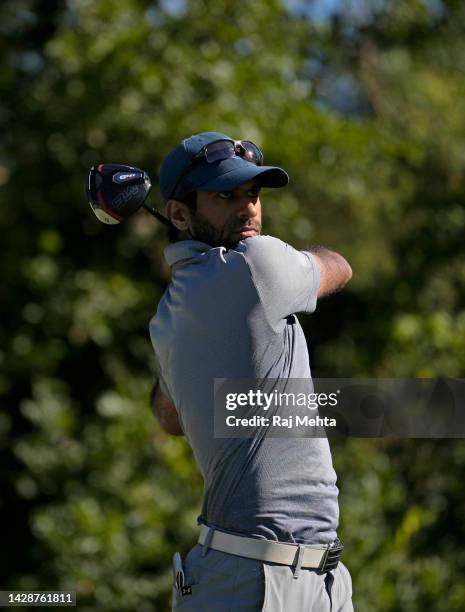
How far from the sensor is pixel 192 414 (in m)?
2.63

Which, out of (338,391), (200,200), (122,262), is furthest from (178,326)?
(122,262)

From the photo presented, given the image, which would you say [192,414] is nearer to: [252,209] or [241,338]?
[241,338]

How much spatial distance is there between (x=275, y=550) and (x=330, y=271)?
2.45ft

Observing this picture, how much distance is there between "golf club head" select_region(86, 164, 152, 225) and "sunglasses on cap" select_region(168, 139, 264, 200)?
109mm

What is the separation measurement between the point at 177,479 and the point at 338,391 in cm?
155

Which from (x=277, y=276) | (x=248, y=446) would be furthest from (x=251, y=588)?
(x=277, y=276)

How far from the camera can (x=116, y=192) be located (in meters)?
2.85

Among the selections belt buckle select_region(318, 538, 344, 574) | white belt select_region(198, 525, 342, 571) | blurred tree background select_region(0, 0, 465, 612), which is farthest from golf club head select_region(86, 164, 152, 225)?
blurred tree background select_region(0, 0, 465, 612)

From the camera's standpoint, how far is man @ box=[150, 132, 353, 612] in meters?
2.52

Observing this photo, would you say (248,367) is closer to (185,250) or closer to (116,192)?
(185,250)

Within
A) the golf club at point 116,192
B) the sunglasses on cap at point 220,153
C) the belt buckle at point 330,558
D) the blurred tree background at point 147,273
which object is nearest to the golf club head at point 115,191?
the golf club at point 116,192

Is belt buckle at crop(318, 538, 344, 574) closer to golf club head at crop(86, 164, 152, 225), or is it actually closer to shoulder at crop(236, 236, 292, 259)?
shoulder at crop(236, 236, 292, 259)

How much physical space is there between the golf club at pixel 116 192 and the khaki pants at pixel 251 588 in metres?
0.93

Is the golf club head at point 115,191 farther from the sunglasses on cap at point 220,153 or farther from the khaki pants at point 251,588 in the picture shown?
the khaki pants at point 251,588
